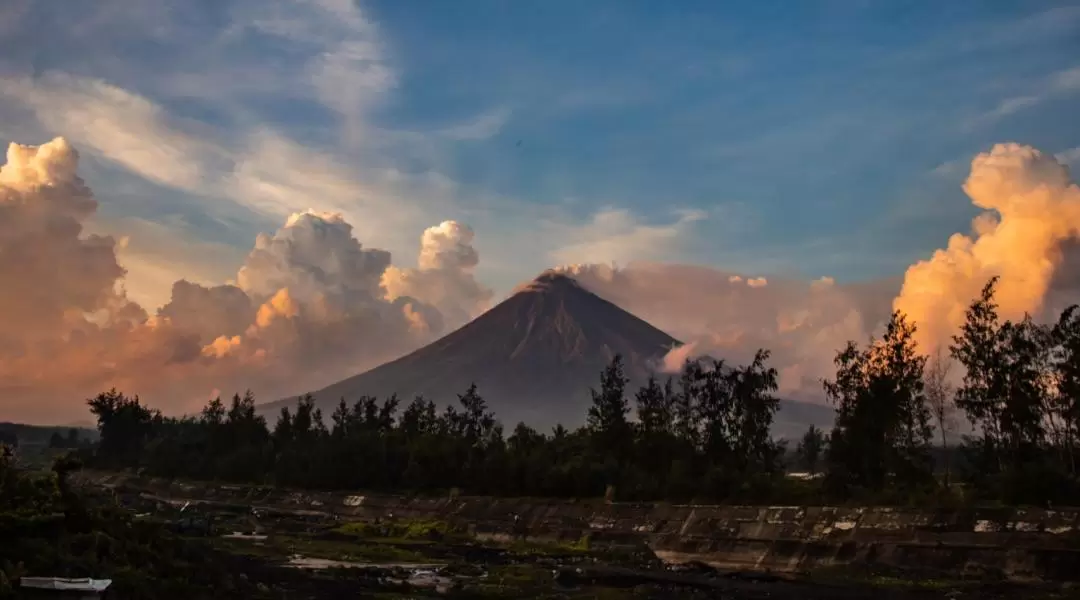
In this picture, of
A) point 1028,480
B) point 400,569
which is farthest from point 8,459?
point 1028,480

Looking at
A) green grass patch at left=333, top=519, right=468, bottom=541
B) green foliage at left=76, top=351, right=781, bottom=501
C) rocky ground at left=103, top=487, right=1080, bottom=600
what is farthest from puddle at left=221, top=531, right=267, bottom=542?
green foliage at left=76, top=351, right=781, bottom=501

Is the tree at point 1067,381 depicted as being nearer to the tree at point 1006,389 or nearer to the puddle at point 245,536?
the tree at point 1006,389

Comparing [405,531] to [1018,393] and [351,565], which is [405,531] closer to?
[351,565]

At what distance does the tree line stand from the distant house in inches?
1495

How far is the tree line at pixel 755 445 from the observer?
157 feet

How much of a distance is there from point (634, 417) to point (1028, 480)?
4169 cm

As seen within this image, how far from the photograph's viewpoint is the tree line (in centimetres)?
4794

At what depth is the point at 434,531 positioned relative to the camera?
57062 mm

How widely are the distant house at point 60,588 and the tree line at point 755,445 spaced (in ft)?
125

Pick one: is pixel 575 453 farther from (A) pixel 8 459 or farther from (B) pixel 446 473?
(A) pixel 8 459

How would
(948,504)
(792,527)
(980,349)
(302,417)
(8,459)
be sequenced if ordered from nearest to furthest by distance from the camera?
(8,459) < (948,504) < (792,527) < (980,349) < (302,417)

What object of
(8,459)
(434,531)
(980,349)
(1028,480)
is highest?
(980,349)

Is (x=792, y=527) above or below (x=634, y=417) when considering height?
below

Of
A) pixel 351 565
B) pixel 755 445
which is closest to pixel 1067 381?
pixel 755 445
